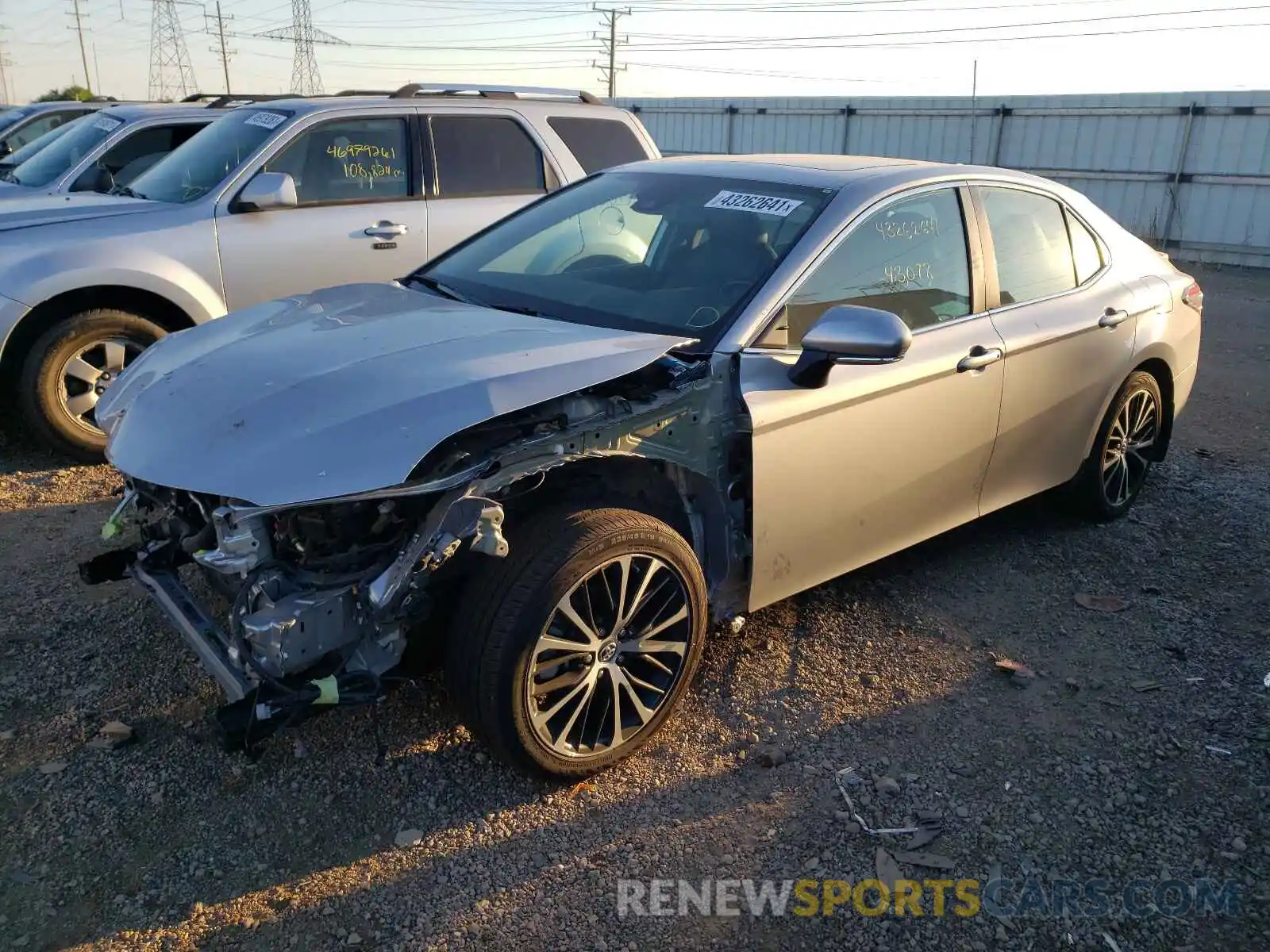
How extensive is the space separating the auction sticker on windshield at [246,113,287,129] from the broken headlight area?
4.11 metres

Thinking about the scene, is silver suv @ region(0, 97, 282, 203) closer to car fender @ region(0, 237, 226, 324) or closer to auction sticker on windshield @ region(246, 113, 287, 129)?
auction sticker on windshield @ region(246, 113, 287, 129)

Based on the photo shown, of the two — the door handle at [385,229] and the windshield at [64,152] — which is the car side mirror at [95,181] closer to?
the windshield at [64,152]

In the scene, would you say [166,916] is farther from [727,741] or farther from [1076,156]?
[1076,156]

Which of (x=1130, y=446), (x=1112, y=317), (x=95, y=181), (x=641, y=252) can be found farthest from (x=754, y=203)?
(x=95, y=181)

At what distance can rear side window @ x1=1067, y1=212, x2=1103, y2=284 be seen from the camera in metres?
4.57

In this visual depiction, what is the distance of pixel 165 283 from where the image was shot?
18.2ft

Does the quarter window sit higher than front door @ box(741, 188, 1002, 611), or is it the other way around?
the quarter window

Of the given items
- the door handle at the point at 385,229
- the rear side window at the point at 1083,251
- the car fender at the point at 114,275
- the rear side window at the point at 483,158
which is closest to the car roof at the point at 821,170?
the rear side window at the point at 1083,251

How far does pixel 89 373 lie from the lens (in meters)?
5.54

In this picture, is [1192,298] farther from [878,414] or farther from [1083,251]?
[878,414]

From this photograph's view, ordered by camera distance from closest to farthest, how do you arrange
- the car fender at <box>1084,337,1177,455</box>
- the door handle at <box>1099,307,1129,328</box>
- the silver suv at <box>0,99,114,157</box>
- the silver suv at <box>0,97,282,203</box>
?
the door handle at <box>1099,307,1129,328</box>
the car fender at <box>1084,337,1177,455</box>
the silver suv at <box>0,97,282,203</box>
the silver suv at <box>0,99,114,157</box>

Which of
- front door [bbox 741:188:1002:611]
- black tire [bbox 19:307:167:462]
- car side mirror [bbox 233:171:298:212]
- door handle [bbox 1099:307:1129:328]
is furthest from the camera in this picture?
car side mirror [bbox 233:171:298:212]

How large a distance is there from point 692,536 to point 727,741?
69 centimetres

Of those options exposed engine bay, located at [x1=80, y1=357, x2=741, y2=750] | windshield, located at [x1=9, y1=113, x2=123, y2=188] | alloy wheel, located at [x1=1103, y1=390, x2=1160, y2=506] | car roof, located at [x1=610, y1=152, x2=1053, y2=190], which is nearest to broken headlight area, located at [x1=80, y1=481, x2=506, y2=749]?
exposed engine bay, located at [x1=80, y1=357, x2=741, y2=750]
